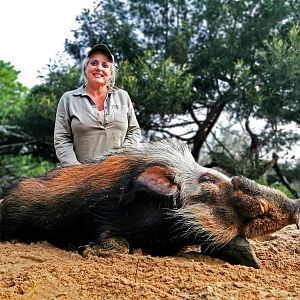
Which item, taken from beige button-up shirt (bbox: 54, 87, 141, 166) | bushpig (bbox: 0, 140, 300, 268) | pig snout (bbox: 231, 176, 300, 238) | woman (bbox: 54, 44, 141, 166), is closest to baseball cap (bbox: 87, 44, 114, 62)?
woman (bbox: 54, 44, 141, 166)

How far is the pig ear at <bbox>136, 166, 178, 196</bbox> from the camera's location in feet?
12.9

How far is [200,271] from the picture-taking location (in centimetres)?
344

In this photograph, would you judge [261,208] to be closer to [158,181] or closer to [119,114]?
[158,181]

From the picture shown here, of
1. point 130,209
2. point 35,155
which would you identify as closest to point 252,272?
point 130,209

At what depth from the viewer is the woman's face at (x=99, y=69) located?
16.4 ft

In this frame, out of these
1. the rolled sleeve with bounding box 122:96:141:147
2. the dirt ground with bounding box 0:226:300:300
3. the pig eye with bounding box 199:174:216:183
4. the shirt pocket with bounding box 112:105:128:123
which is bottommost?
the dirt ground with bounding box 0:226:300:300

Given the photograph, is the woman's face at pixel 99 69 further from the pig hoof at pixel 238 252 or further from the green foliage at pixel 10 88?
the green foliage at pixel 10 88

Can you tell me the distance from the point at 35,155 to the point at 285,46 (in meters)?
7.00

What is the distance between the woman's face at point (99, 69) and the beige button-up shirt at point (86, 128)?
0.47 feet

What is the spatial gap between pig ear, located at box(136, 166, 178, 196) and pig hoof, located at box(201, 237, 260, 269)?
0.47 m

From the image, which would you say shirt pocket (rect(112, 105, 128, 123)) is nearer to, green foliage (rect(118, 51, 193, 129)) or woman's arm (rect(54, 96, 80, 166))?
woman's arm (rect(54, 96, 80, 166))

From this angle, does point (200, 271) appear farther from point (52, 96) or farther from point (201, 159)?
point (201, 159)

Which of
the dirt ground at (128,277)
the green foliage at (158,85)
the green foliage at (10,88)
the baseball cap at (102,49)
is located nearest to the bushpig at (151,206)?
the dirt ground at (128,277)

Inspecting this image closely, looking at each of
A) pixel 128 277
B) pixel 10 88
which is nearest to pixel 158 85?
pixel 128 277
